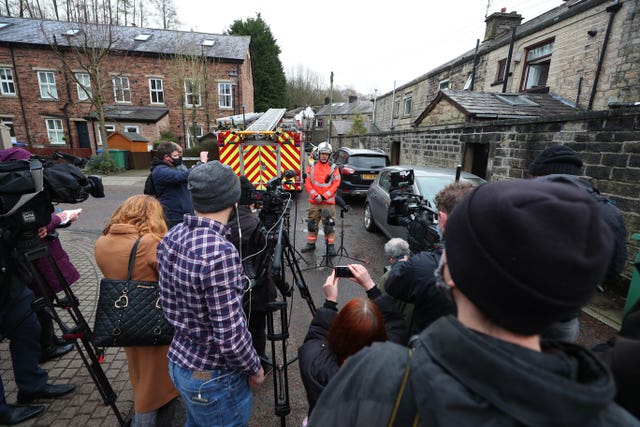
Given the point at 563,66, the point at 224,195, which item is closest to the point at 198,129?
the point at 563,66

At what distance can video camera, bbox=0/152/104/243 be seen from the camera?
187 cm

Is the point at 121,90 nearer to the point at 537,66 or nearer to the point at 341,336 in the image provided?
the point at 537,66

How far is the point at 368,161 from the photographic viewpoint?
9.01 meters

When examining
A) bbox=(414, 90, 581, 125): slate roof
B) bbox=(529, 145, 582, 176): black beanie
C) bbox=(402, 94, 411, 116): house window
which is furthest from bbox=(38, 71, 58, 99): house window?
bbox=(529, 145, 582, 176): black beanie

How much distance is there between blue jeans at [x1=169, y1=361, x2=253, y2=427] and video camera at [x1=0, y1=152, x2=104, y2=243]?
1.40 meters

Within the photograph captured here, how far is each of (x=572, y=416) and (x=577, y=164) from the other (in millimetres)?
2912

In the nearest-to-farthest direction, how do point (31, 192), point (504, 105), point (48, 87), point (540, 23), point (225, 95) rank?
point (31, 192)
point (504, 105)
point (540, 23)
point (48, 87)
point (225, 95)

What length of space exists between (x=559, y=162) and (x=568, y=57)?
415 inches

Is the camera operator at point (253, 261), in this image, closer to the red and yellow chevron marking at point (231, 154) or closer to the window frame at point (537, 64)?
the red and yellow chevron marking at point (231, 154)

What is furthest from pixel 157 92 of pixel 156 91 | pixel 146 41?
pixel 146 41

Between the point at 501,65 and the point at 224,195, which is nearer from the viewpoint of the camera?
the point at 224,195

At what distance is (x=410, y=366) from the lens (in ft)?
2.22

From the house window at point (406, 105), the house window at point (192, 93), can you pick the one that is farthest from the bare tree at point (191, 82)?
the house window at point (406, 105)

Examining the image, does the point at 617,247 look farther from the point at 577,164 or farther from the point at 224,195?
the point at 224,195
